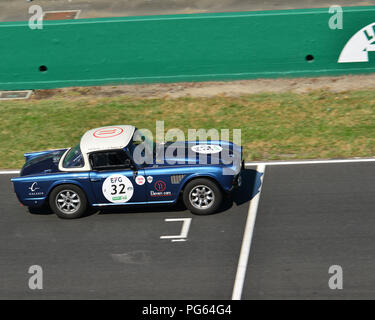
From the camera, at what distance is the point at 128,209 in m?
11.4

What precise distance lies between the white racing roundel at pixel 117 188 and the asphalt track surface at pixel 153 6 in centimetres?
1172

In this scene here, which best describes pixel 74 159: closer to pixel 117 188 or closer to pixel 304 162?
pixel 117 188

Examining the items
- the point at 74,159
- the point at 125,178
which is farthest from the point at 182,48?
the point at 125,178

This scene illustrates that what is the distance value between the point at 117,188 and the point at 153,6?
1257 centimetres

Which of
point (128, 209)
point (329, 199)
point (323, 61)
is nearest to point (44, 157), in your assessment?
point (128, 209)

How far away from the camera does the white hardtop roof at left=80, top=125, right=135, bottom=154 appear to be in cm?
1074

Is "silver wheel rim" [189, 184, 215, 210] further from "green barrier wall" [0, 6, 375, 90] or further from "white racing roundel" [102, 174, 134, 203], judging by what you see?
"green barrier wall" [0, 6, 375, 90]

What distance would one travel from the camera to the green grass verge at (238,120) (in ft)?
45.1

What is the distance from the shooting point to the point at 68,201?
1100 centimetres

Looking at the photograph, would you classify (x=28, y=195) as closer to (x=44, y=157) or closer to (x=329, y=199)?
(x=44, y=157)

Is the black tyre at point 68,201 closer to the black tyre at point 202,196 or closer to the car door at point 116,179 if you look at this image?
the car door at point 116,179

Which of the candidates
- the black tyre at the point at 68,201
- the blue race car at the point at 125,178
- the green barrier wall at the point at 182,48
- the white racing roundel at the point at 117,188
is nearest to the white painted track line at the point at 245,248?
the blue race car at the point at 125,178
